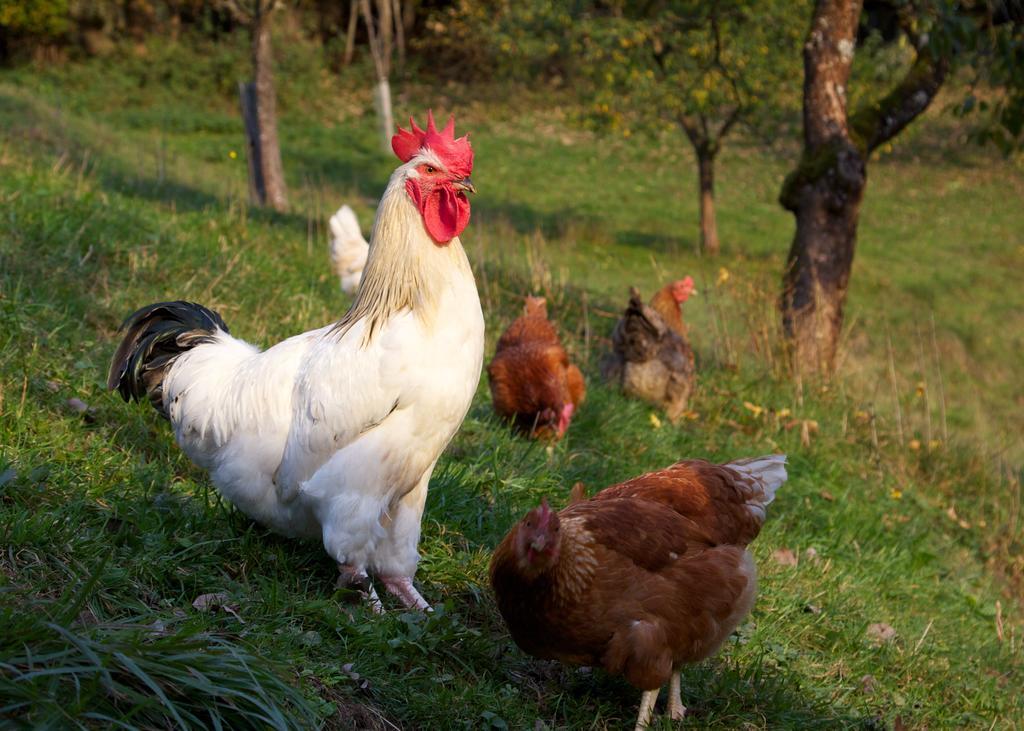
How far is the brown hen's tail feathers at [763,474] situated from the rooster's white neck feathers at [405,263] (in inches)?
64.1

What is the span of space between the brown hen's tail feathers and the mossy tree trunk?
4.47 metres

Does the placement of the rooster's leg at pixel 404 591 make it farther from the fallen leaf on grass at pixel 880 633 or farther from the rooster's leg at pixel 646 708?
the fallen leaf on grass at pixel 880 633

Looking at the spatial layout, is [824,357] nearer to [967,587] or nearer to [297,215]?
[967,587]

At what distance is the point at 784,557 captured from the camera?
5.87m

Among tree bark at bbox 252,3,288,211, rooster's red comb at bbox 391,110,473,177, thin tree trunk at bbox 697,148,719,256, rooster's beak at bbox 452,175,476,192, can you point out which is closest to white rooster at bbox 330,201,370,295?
tree bark at bbox 252,3,288,211

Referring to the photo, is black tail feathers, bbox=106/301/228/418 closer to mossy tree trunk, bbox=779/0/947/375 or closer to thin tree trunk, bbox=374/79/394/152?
mossy tree trunk, bbox=779/0/947/375

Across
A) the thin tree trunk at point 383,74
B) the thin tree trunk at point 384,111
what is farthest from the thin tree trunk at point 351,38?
the thin tree trunk at point 384,111

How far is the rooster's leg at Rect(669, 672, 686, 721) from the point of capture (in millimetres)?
3891

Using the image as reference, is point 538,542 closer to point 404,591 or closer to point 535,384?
point 404,591

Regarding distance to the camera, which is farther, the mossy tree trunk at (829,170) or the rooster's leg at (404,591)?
the mossy tree trunk at (829,170)

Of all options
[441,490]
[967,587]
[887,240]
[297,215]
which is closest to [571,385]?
[441,490]

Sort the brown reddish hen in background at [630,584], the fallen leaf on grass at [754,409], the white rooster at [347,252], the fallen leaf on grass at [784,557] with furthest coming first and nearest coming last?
the white rooster at [347,252] < the fallen leaf on grass at [754,409] < the fallen leaf on grass at [784,557] < the brown reddish hen in background at [630,584]

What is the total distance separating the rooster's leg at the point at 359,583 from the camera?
4.05 metres

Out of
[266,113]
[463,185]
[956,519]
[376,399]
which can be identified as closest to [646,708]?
[376,399]
